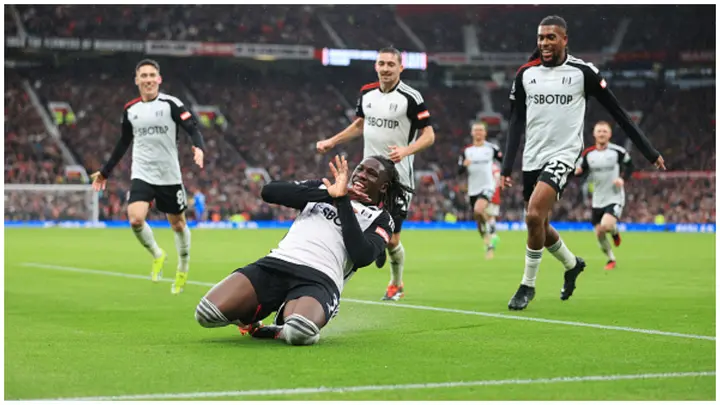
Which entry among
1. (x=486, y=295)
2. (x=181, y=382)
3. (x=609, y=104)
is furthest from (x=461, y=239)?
(x=181, y=382)

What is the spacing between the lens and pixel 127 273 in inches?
597

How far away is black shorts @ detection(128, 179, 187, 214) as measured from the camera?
12.6 metres

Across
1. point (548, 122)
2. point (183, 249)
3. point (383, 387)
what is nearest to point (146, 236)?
point (183, 249)

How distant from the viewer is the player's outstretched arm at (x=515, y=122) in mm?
10227

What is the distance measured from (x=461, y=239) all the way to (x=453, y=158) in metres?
20.4

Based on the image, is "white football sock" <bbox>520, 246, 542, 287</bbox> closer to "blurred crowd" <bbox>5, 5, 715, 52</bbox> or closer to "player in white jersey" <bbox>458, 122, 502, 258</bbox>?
"player in white jersey" <bbox>458, 122, 502, 258</bbox>

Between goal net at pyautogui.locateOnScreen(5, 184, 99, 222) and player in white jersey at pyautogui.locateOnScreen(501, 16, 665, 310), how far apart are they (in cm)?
3021

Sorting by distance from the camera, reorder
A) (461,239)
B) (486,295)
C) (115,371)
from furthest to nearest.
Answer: (461,239)
(486,295)
(115,371)

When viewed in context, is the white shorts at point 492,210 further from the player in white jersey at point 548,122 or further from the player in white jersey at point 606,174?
the player in white jersey at point 548,122

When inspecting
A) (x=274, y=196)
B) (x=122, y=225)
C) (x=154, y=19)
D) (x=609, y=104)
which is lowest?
(x=122, y=225)

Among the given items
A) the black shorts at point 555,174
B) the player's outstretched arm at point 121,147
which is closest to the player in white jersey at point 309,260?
the black shorts at point 555,174

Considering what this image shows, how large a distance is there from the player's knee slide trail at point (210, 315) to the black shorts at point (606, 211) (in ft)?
37.7

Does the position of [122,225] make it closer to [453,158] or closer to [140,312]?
[453,158]

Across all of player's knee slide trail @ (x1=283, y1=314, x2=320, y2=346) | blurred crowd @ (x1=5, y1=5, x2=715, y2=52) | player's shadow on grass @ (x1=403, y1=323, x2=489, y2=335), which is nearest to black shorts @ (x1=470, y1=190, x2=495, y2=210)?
player's shadow on grass @ (x1=403, y1=323, x2=489, y2=335)
